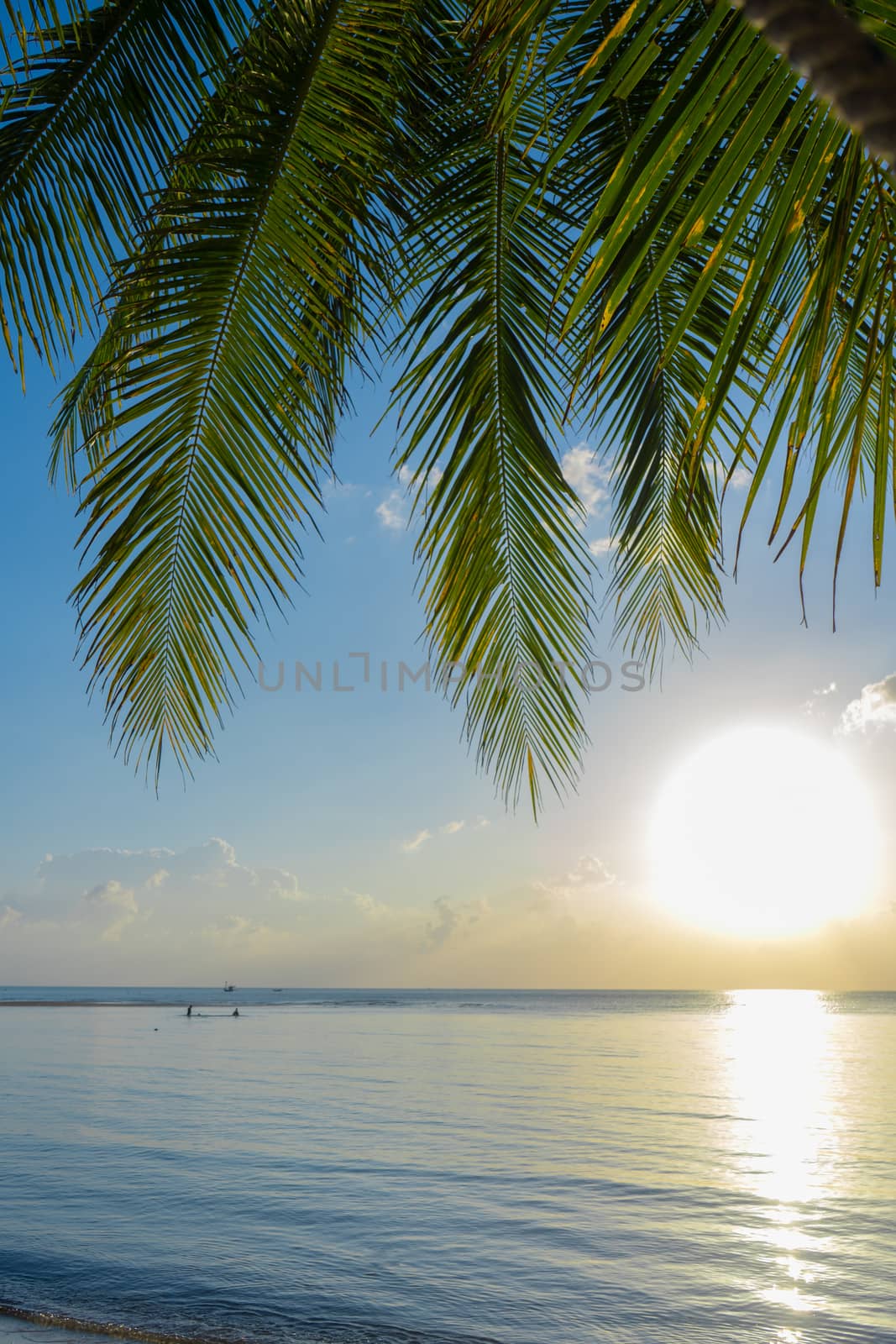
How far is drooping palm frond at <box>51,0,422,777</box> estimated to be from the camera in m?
2.76

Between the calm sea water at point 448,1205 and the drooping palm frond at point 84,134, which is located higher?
the drooping palm frond at point 84,134

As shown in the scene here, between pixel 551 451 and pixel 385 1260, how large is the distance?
733cm

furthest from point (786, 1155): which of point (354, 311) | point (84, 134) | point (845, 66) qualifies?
point (845, 66)

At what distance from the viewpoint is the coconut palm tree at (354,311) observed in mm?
2801

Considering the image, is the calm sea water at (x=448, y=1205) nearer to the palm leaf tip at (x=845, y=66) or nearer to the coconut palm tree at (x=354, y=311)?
the coconut palm tree at (x=354, y=311)

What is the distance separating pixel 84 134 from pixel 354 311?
1027 mm

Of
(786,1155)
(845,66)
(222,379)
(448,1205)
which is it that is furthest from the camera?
(786,1155)

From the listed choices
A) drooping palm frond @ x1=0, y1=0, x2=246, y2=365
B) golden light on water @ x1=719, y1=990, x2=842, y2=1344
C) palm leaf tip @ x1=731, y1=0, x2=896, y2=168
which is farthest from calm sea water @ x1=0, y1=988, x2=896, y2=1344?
palm leaf tip @ x1=731, y1=0, x2=896, y2=168

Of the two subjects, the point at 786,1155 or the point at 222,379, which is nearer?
the point at 222,379

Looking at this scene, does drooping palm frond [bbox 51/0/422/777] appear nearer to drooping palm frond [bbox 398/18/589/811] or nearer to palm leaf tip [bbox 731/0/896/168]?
drooping palm frond [bbox 398/18/589/811]

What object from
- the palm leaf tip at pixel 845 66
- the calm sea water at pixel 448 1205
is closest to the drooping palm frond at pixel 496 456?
the palm leaf tip at pixel 845 66

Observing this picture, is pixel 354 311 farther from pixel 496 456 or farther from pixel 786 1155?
pixel 786 1155

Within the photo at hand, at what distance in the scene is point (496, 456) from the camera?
323 cm

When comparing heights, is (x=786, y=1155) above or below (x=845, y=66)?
below
